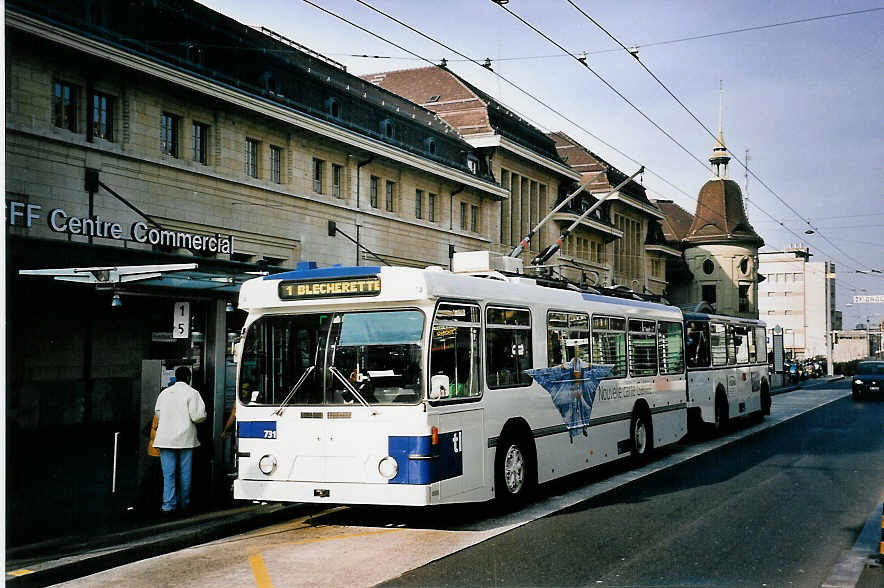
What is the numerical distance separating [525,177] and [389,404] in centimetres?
3676

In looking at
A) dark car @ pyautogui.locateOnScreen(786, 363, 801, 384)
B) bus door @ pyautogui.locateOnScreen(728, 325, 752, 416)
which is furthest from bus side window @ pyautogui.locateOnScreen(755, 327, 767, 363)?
dark car @ pyautogui.locateOnScreen(786, 363, 801, 384)

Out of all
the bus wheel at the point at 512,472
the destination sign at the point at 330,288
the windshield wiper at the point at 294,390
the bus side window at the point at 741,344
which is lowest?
the bus wheel at the point at 512,472

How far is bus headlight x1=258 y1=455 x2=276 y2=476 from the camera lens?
419 inches

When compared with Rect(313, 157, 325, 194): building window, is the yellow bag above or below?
below

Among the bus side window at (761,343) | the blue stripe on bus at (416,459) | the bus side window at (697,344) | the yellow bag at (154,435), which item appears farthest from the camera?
the bus side window at (761,343)

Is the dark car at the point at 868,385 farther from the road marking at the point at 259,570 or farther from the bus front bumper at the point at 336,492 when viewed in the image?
the road marking at the point at 259,570

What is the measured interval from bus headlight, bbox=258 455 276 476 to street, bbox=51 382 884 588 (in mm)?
687

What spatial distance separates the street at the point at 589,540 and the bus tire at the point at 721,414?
7291 millimetres

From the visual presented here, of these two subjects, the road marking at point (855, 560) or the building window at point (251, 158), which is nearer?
the road marking at point (855, 560)

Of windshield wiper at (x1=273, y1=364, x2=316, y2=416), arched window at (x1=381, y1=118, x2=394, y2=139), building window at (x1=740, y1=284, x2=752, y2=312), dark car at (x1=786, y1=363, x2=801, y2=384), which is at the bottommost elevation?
dark car at (x1=786, y1=363, x2=801, y2=384)

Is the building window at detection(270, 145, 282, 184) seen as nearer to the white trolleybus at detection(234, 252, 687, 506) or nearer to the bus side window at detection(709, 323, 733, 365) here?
the bus side window at detection(709, 323, 733, 365)

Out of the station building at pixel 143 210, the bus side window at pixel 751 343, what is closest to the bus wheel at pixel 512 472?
the station building at pixel 143 210

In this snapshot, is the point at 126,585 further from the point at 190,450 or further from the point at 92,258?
the point at 92,258

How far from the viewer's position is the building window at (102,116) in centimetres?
2233
